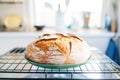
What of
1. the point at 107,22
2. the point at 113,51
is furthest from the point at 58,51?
the point at 107,22

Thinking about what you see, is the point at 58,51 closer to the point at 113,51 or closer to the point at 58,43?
the point at 58,43

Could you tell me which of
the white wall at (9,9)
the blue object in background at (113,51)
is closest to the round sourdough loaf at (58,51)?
the blue object in background at (113,51)

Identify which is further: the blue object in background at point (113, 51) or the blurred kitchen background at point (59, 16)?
the blurred kitchen background at point (59, 16)

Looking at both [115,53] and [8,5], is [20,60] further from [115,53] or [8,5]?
[8,5]

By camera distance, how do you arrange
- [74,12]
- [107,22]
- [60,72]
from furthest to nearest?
[74,12] → [107,22] → [60,72]

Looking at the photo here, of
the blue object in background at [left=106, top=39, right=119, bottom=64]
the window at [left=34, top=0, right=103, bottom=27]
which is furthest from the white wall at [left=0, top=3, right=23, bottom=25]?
the blue object in background at [left=106, top=39, right=119, bottom=64]

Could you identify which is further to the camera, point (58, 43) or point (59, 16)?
point (59, 16)

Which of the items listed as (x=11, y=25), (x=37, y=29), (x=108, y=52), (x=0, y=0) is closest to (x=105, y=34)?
(x=108, y=52)

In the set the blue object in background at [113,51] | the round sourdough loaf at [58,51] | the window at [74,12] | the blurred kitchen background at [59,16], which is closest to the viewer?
the round sourdough loaf at [58,51]

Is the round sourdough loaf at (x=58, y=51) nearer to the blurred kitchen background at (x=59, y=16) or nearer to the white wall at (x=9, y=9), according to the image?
the blurred kitchen background at (x=59, y=16)

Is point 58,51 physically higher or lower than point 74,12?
lower

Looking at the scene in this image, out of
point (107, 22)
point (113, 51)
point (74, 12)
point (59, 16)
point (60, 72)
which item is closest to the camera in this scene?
point (60, 72)
